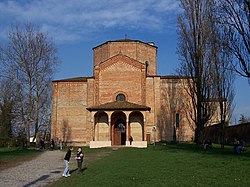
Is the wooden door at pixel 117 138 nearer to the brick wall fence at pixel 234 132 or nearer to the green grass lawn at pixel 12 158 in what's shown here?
the brick wall fence at pixel 234 132

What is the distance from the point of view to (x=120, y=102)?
35.5 meters

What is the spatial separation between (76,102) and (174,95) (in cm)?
1201

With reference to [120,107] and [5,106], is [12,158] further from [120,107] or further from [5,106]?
[5,106]

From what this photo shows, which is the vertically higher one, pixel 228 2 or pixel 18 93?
pixel 228 2

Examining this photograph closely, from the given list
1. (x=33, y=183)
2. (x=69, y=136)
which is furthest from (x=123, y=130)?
(x=33, y=183)

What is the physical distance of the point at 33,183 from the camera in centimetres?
1103

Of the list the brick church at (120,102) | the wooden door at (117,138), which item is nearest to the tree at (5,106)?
the brick church at (120,102)

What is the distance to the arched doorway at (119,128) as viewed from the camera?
119 feet

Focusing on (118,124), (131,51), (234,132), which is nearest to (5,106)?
(118,124)

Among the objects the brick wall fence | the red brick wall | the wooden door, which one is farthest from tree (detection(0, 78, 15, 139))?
the brick wall fence

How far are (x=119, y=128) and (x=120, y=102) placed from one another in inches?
134

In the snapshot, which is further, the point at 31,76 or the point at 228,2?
the point at 31,76

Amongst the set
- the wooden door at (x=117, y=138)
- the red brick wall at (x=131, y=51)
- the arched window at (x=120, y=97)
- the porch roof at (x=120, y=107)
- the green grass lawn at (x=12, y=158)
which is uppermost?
the red brick wall at (x=131, y=51)

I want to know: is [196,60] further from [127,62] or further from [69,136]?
[69,136]
